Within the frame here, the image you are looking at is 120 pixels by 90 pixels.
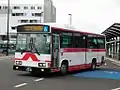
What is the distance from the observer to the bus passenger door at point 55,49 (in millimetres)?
17844

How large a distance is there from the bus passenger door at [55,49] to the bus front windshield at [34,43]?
1.40 feet

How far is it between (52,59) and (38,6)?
107454 mm

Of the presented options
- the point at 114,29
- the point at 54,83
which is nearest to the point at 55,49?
the point at 54,83

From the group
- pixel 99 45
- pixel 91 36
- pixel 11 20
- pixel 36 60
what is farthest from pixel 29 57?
pixel 11 20

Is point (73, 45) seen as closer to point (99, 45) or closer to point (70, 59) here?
point (70, 59)

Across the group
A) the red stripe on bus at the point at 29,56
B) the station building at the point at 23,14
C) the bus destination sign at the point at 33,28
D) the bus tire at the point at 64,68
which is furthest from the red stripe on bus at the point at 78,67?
the station building at the point at 23,14

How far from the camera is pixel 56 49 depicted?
18188 mm

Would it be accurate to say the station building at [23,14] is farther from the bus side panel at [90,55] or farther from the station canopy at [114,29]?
the bus side panel at [90,55]

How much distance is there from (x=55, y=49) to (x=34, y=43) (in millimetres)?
1248

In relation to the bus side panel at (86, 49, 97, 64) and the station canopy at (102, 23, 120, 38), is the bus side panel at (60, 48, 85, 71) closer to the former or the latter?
the bus side panel at (86, 49, 97, 64)

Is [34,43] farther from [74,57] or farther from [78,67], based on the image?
[78,67]

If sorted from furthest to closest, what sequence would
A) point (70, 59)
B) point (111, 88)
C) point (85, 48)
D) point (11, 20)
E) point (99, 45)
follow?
1. point (11, 20)
2. point (99, 45)
3. point (85, 48)
4. point (70, 59)
5. point (111, 88)

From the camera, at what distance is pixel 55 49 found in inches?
711

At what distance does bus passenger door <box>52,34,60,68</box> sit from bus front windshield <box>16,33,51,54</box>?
0.43 meters
